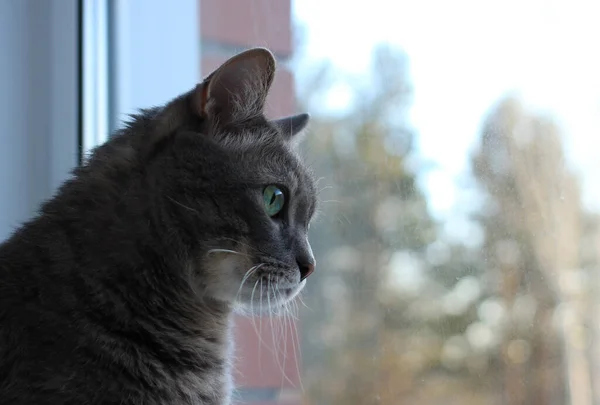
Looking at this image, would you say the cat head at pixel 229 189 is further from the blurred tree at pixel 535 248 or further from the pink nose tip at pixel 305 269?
the blurred tree at pixel 535 248

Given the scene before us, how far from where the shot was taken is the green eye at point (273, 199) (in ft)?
3.29

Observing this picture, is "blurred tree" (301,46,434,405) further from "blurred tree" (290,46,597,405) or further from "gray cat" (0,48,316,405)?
"gray cat" (0,48,316,405)

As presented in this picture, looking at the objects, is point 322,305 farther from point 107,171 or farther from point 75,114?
point 75,114

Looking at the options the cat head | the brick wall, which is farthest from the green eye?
the brick wall

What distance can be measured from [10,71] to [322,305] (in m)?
0.81

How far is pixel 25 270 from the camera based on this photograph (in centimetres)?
94

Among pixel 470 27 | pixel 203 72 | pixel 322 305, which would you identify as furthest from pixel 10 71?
pixel 470 27

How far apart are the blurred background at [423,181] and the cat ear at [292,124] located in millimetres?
83

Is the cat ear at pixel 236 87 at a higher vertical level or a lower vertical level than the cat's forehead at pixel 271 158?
higher

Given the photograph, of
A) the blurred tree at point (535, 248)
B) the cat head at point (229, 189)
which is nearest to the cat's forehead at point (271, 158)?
the cat head at point (229, 189)

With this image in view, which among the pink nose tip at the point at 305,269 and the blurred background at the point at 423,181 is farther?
the pink nose tip at the point at 305,269

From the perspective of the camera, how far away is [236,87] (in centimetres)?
101

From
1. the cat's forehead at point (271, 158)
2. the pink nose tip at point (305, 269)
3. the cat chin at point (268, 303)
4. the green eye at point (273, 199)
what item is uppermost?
the cat's forehead at point (271, 158)

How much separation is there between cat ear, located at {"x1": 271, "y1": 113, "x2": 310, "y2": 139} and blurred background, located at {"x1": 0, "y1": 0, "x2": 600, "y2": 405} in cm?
8
